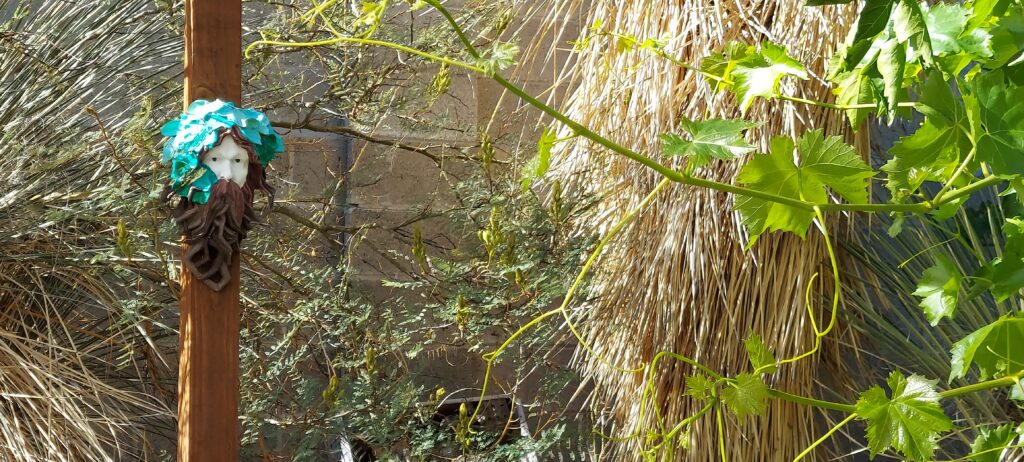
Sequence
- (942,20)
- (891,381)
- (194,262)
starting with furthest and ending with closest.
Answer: (194,262), (891,381), (942,20)

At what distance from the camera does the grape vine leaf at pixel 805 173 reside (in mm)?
732

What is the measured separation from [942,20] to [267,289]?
1263 millimetres

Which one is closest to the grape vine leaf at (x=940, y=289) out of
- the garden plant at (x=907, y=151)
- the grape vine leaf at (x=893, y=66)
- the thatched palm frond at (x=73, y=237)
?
the garden plant at (x=907, y=151)

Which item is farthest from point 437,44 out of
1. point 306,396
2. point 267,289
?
point 306,396

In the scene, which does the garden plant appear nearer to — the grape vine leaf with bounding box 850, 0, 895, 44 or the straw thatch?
the grape vine leaf with bounding box 850, 0, 895, 44

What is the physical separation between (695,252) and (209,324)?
82 centimetres

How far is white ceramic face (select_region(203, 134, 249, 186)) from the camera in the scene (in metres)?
1.14

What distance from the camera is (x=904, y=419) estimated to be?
30.5 inches

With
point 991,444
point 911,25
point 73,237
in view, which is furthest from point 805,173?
point 73,237

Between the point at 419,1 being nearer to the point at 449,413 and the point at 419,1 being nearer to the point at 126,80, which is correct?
the point at 126,80

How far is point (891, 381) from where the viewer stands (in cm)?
80

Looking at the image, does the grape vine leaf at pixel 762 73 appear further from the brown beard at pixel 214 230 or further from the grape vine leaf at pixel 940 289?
the brown beard at pixel 214 230

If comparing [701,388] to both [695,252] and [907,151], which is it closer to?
[907,151]

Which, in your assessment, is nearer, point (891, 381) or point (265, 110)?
point (891, 381)
